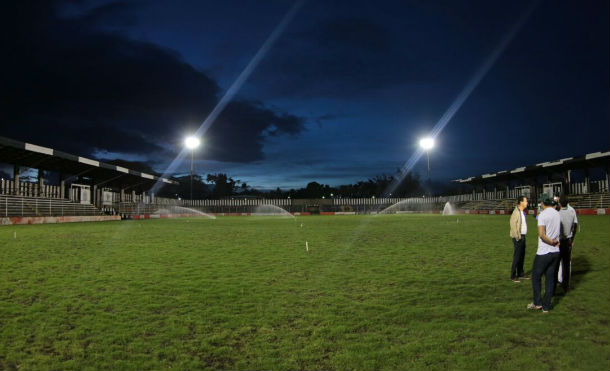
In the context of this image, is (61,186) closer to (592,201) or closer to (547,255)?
(547,255)

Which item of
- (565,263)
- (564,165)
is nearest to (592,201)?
(564,165)

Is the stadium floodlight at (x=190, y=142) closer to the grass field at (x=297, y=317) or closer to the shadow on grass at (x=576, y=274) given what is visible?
the grass field at (x=297, y=317)

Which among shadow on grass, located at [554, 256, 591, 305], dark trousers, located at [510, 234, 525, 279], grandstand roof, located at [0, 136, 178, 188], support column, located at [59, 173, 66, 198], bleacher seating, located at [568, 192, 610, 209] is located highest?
grandstand roof, located at [0, 136, 178, 188]

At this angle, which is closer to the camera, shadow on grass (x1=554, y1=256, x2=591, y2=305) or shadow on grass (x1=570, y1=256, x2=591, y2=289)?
shadow on grass (x1=554, y1=256, x2=591, y2=305)

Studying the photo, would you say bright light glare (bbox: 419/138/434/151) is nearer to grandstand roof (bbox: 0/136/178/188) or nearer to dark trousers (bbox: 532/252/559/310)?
grandstand roof (bbox: 0/136/178/188)

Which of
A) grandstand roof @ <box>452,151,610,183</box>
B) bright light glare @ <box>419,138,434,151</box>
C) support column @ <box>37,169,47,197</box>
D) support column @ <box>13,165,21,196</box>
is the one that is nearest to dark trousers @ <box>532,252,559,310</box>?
grandstand roof @ <box>452,151,610,183</box>

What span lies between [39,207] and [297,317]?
149 feet

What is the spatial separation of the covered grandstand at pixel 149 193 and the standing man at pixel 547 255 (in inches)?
1584

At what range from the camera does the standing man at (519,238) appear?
9.01 metres

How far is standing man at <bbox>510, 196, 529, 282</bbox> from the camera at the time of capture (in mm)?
9008

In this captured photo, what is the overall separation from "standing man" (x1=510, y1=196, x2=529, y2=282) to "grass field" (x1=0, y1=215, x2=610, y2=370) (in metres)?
0.35

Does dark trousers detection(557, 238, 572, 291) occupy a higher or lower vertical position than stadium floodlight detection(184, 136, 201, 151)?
lower

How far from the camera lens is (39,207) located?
42.4m

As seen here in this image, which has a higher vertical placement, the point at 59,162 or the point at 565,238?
the point at 59,162
